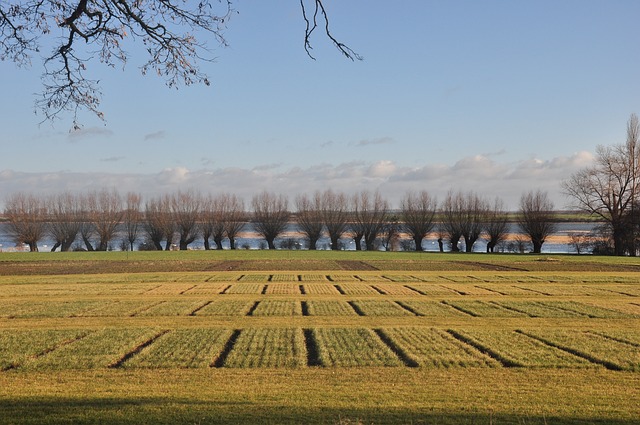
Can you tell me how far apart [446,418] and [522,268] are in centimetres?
4458

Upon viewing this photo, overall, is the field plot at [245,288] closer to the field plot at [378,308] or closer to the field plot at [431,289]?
the field plot at [378,308]

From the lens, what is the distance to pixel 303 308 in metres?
24.8

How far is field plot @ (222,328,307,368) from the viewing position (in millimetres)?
14461

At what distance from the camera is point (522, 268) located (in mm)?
51656

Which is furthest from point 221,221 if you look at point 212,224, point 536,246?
point 536,246

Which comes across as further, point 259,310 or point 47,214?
point 47,214

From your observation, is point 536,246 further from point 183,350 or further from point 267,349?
point 183,350

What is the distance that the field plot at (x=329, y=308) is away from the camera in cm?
2328

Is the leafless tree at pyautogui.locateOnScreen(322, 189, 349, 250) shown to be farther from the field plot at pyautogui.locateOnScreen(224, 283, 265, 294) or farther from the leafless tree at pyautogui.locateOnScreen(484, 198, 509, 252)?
the field plot at pyautogui.locateOnScreen(224, 283, 265, 294)

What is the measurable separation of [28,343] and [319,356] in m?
8.53

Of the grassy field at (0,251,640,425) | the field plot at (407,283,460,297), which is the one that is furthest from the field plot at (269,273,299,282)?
the field plot at (407,283,460,297)

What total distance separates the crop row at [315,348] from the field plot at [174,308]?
3.87 metres

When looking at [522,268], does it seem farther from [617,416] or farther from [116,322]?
[617,416]

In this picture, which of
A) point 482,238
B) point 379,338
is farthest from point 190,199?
point 379,338
